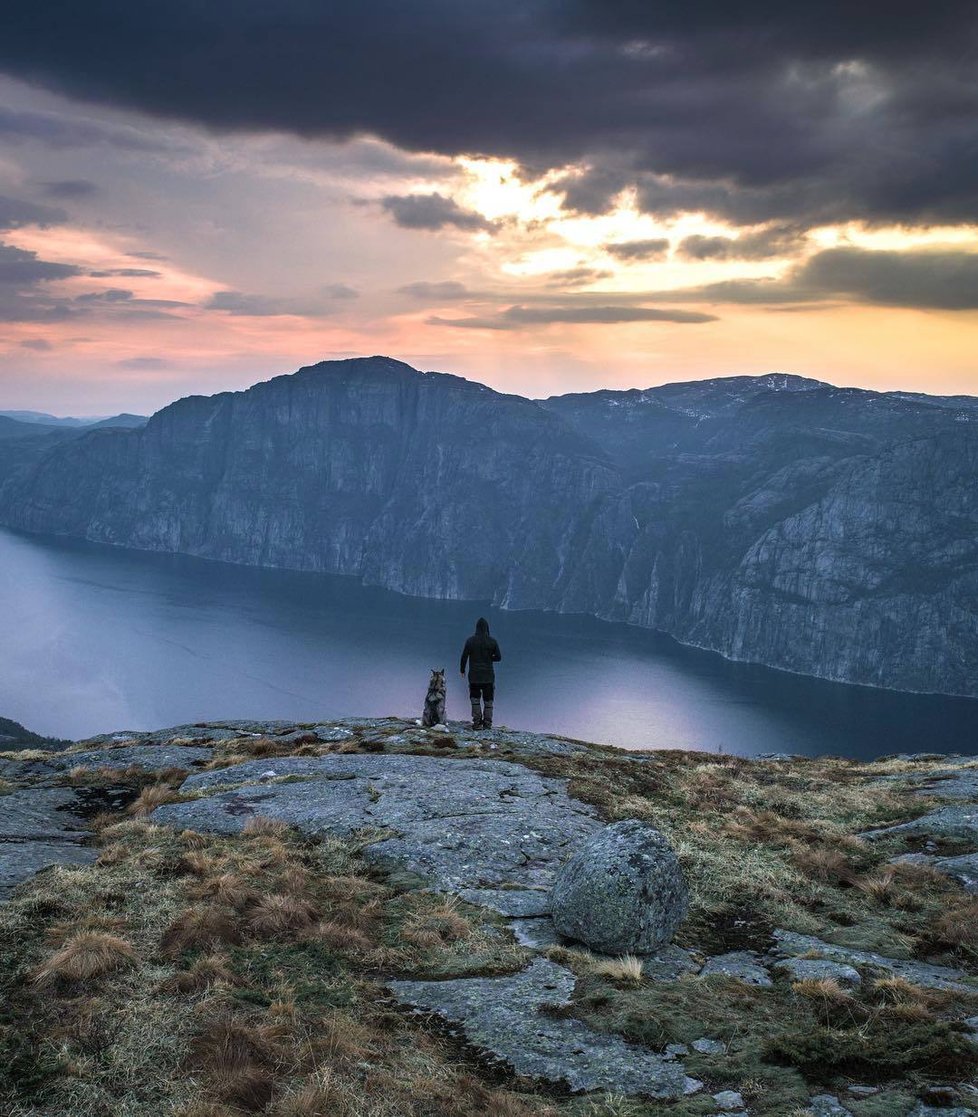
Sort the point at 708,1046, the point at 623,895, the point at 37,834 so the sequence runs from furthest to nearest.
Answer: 1. the point at 37,834
2. the point at 623,895
3. the point at 708,1046

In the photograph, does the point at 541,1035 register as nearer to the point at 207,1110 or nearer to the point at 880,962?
the point at 207,1110

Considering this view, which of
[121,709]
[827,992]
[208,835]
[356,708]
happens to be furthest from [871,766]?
[121,709]

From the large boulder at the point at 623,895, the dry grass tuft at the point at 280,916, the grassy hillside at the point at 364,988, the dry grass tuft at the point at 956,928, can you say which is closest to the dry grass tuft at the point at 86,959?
the grassy hillside at the point at 364,988

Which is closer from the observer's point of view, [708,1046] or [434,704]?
[708,1046]

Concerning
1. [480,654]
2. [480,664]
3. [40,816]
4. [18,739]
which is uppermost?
[480,654]

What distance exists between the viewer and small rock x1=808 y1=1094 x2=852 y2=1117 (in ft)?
24.5

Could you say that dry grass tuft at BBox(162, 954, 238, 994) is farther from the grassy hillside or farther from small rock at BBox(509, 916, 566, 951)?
small rock at BBox(509, 916, 566, 951)

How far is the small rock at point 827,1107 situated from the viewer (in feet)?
24.5

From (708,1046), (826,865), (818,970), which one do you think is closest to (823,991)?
(818,970)

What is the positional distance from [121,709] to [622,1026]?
210 metres

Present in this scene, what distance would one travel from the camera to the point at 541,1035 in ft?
29.9

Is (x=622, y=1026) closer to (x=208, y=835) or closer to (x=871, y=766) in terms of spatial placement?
(x=208, y=835)

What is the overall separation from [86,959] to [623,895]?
23.6 ft

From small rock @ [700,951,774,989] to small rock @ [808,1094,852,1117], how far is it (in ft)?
10.1
